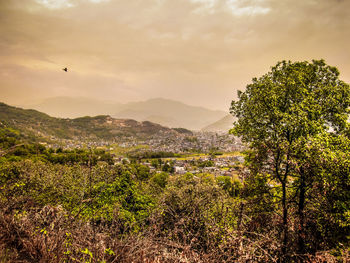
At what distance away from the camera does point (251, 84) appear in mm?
15906

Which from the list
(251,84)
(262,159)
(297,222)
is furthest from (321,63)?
(297,222)

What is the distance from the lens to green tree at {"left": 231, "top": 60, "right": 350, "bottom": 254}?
11445 millimetres

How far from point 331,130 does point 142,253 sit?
53.0ft

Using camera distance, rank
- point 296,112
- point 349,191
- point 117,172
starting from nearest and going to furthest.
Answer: point 349,191, point 296,112, point 117,172

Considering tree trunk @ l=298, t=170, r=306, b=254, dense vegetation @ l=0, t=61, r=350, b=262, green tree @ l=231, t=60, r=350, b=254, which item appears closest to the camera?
dense vegetation @ l=0, t=61, r=350, b=262

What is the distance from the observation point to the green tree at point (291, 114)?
11445 mm

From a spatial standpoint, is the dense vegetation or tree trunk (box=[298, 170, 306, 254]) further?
tree trunk (box=[298, 170, 306, 254])

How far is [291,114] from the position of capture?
12562 mm

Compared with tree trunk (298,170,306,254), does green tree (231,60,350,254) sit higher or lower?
higher

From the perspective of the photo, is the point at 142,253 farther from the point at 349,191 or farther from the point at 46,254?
the point at 349,191

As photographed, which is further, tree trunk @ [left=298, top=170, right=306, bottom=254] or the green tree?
the green tree

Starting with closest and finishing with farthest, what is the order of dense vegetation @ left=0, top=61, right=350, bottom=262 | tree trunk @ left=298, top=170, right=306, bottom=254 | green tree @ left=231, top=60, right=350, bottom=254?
dense vegetation @ left=0, top=61, right=350, bottom=262
tree trunk @ left=298, top=170, right=306, bottom=254
green tree @ left=231, top=60, right=350, bottom=254

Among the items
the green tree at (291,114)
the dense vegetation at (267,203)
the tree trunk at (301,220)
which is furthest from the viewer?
the green tree at (291,114)

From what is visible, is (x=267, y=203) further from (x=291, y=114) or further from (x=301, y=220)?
(x=291, y=114)
